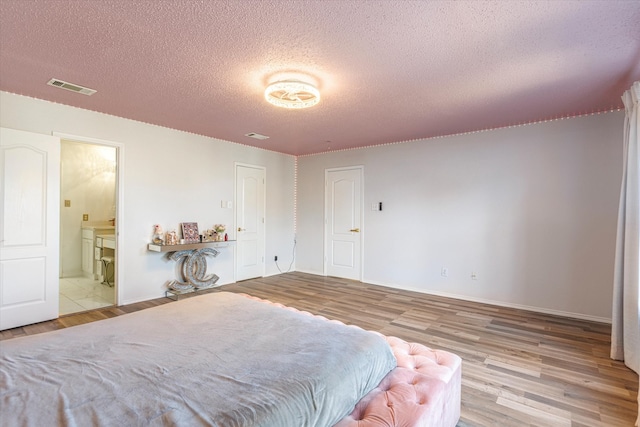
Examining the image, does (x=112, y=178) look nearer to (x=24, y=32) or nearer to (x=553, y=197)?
(x=24, y=32)

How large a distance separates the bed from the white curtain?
1842mm

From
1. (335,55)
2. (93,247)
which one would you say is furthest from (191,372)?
(93,247)

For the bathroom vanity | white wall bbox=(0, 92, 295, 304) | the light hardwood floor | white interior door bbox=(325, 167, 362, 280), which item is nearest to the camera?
the light hardwood floor

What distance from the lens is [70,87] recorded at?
9.84 ft

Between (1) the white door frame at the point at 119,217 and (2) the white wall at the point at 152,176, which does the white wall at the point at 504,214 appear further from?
(1) the white door frame at the point at 119,217

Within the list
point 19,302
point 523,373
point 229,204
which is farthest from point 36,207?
point 523,373

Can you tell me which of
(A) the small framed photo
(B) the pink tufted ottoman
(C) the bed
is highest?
A: (A) the small framed photo

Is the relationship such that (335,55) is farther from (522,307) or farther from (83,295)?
(83,295)

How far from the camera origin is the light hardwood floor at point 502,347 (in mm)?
2010

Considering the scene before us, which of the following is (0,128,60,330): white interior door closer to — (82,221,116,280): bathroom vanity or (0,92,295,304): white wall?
(0,92,295,304): white wall

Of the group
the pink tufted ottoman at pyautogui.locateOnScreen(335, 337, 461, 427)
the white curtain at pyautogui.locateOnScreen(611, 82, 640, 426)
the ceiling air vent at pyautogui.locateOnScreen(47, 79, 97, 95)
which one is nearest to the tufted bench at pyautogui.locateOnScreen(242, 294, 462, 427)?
the pink tufted ottoman at pyautogui.locateOnScreen(335, 337, 461, 427)

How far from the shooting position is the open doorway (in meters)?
5.30

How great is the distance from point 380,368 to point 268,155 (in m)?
4.98

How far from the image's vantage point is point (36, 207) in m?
3.33
